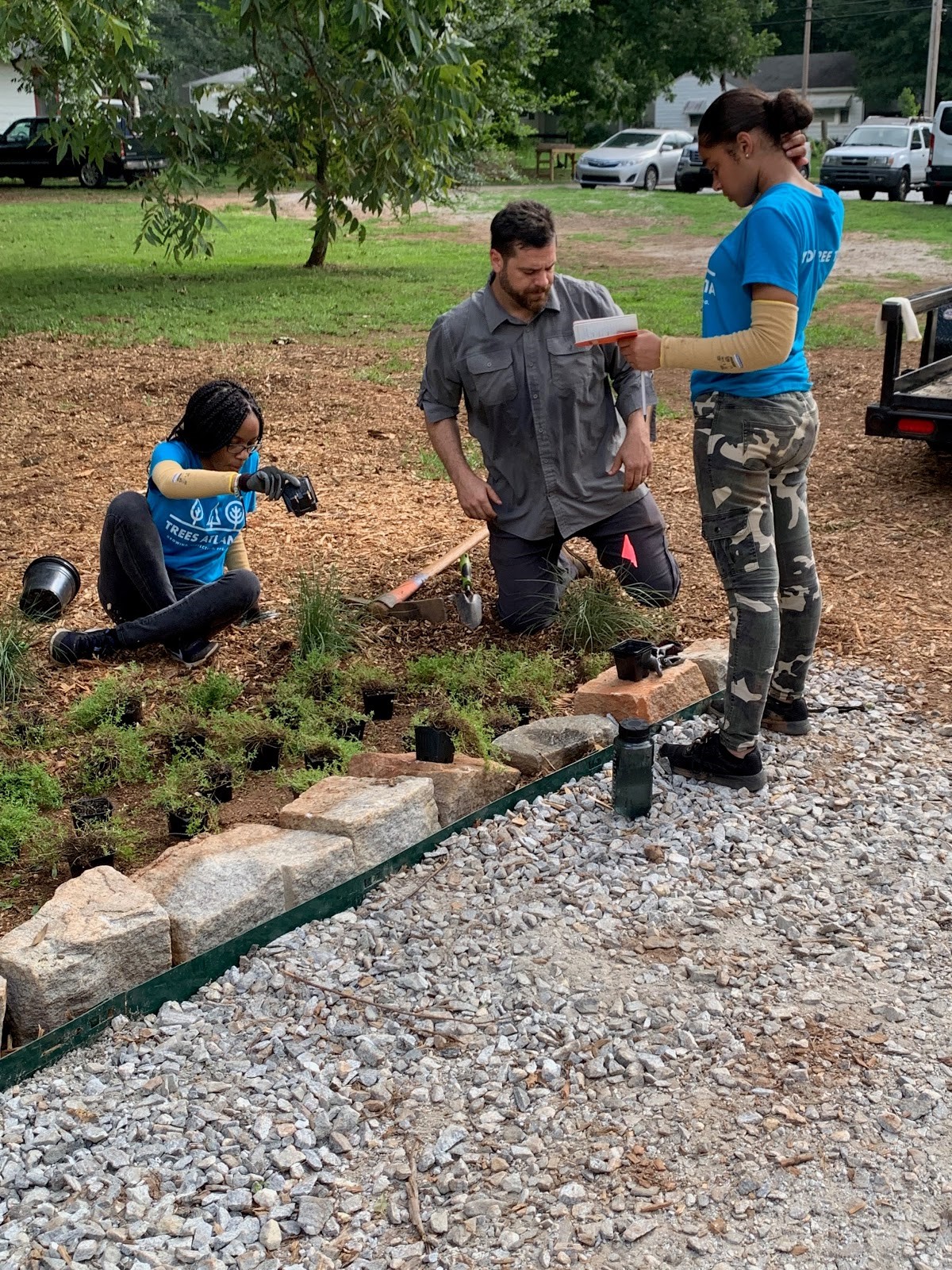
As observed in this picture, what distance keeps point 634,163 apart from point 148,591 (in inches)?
1167

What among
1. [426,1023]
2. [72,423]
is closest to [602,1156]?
[426,1023]

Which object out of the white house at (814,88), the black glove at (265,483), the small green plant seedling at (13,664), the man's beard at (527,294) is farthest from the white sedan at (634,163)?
the small green plant seedling at (13,664)

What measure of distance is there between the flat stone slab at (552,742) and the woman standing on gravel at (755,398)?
223 millimetres

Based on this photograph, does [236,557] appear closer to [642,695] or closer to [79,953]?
[642,695]

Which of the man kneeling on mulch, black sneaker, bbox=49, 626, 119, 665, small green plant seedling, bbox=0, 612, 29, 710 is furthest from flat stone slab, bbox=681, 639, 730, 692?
small green plant seedling, bbox=0, 612, 29, 710

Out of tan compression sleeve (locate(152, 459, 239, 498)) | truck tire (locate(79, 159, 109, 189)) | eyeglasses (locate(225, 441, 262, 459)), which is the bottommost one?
tan compression sleeve (locate(152, 459, 239, 498))

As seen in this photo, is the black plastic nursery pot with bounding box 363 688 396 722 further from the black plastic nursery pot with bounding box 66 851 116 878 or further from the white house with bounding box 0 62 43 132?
the white house with bounding box 0 62 43 132

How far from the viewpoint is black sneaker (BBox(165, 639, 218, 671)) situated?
484 centimetres

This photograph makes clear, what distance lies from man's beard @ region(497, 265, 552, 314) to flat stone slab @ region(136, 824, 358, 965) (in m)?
2.34

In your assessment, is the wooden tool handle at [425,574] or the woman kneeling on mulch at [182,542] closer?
the woman kneeling on mulch at [182,542]

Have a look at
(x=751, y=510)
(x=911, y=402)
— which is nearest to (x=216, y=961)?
(x=751, y=510)

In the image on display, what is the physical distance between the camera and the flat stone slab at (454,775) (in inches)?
145

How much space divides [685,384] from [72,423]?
13.7 feet

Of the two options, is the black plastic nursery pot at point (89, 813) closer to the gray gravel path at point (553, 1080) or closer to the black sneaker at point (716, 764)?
the gray gravel path at point (553, 1080)
